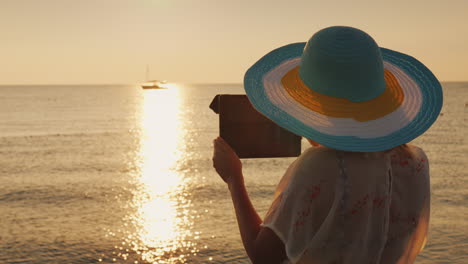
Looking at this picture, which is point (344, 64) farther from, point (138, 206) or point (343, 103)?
point (138, 206)

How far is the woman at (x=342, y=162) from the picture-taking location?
4.49ft

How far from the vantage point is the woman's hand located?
61.0 inches

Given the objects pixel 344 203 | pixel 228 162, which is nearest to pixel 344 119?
pixel 344 203

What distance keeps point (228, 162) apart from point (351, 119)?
43 centimetres

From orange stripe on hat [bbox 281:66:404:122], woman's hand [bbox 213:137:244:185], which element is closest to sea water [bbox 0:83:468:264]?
woman's hand [bbox 213:137:244:185]

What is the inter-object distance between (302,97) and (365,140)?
25 centimetres

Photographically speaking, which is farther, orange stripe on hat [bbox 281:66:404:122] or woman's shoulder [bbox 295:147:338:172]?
orange stripe on hat [bbox 281:66:404:122]

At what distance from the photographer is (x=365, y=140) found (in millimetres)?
1378

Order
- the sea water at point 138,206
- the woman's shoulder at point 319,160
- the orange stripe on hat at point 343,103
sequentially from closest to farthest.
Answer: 1. the woman's shoulder at point 319,160
2. the orange stripe on hat at point 343,103
3. the sea water at point 138,206

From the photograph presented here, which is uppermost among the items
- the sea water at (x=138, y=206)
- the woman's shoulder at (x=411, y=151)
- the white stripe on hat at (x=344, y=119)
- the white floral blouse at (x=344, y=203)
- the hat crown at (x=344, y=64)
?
the hat crown at (x=344, y=64)

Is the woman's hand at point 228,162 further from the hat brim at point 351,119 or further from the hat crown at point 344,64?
the hat crown at point 344,64

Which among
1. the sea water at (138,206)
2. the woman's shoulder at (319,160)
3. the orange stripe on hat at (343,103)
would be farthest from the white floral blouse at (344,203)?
the sea water at (138,206)

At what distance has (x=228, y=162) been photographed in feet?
5.08

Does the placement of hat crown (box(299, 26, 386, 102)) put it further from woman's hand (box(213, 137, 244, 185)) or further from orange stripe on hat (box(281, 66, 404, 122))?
woman's hand (box(213, 137, 244, 185))
